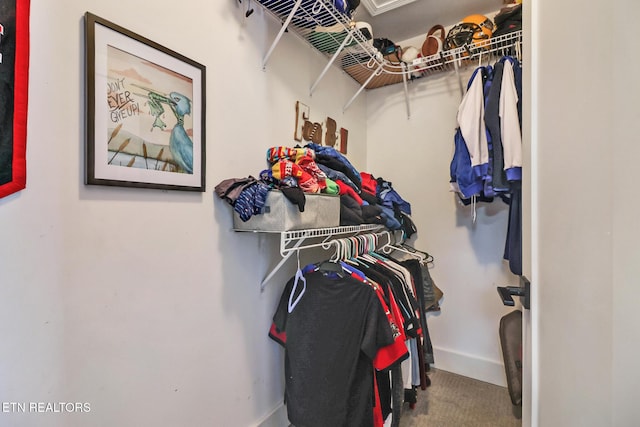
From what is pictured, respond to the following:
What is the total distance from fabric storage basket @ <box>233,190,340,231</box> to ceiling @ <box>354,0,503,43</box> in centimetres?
155

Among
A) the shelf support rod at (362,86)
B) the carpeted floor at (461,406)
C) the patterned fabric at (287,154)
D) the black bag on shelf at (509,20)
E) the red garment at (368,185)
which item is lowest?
the carpeted floor at (461,406)

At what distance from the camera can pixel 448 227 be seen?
214 centimetres

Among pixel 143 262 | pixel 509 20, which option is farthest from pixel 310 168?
pixel 509 20

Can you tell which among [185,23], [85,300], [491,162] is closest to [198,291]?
[85,300]

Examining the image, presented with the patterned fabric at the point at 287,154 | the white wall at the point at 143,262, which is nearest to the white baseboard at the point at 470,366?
A: the white wall at the point at 143,262

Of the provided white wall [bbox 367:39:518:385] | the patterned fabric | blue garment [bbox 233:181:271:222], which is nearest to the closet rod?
blue garment [bbox 233:181:271:222]

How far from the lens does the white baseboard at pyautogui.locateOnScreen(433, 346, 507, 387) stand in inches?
77.0

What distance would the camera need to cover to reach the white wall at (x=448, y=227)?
199 centimetres

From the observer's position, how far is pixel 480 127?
1.65 metres

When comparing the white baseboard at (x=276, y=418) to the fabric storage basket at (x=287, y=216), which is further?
the white baseboard at (x=276, y=418)

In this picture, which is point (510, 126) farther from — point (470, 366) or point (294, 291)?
point (470, 366)

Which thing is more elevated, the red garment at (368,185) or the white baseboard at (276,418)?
the red garment at (368,185)

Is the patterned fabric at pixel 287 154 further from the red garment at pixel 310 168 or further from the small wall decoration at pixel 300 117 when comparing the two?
the small wall decoration at pixel 300 117

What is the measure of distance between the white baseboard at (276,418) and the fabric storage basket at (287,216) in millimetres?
991
